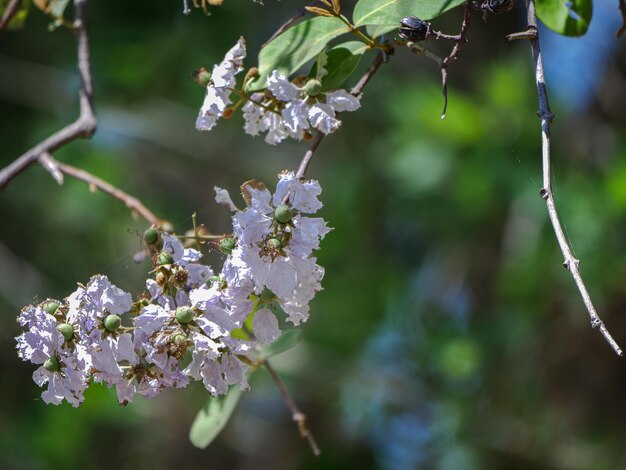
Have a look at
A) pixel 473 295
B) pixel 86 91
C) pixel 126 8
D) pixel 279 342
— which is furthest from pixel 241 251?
pixel 473 295

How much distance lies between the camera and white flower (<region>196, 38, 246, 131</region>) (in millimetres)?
875

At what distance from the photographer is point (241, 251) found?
2.53 ft

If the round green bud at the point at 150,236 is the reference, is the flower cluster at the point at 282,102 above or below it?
above

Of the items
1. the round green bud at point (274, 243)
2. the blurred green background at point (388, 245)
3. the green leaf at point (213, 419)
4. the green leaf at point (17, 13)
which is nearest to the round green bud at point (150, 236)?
the round green bud at point (274, 243)

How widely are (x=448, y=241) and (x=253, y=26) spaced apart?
758 millimetres

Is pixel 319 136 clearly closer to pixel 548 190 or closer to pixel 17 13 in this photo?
pixel 548 190

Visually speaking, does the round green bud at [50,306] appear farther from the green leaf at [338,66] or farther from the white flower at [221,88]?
the green leaf at [338,66]

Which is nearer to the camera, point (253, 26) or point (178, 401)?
point (253, 26)

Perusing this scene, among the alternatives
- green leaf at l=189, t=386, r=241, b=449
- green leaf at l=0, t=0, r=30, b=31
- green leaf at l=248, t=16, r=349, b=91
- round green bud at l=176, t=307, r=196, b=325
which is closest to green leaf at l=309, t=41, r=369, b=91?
green leaf at l=248, t=16, r=349, b=91

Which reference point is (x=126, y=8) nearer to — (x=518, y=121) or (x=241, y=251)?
(x=518, y=121)

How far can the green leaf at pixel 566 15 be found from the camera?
0.89 metres

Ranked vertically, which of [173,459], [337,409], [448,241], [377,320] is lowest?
[173,459]

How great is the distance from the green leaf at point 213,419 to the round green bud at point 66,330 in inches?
11.8

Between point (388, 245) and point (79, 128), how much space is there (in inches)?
68.2
